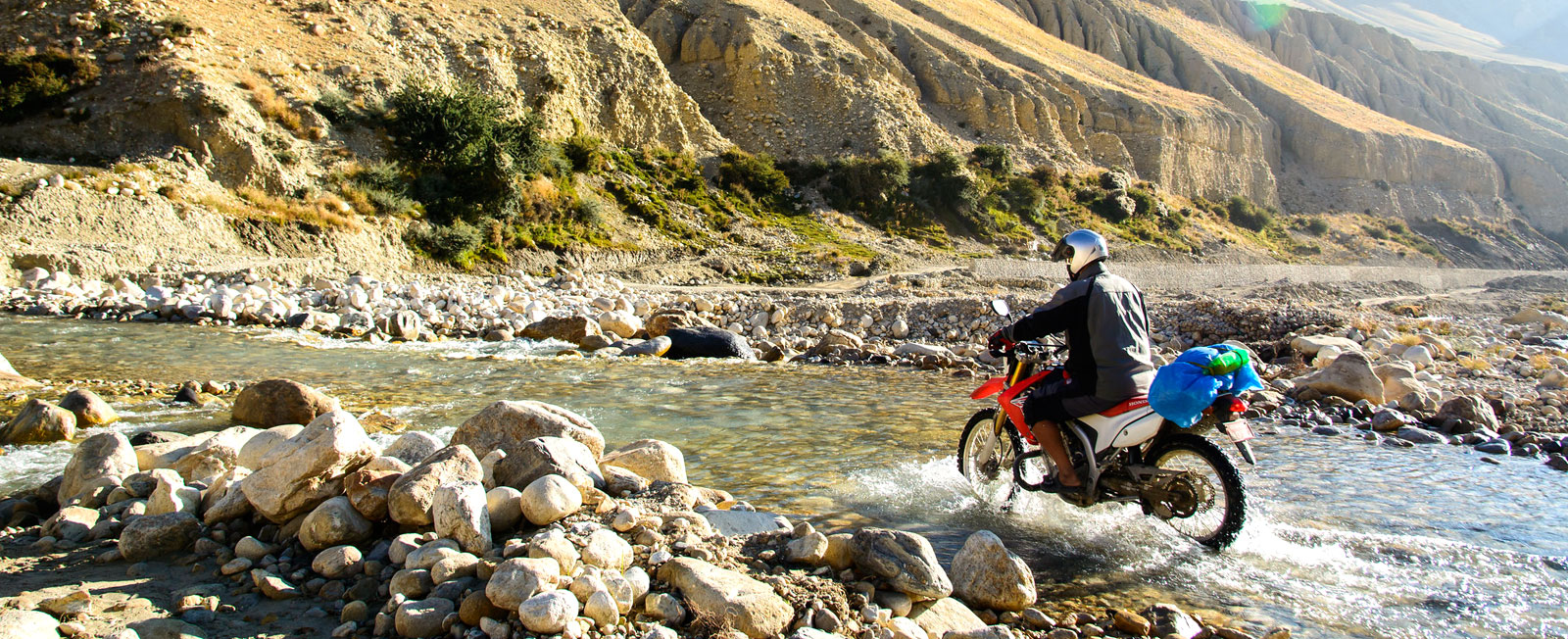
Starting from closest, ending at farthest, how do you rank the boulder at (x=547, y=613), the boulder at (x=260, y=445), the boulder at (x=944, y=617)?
the boulder at (x=547, y=613) < the boulder at (x=944, y=617) < the boulder at (x=260, y=445)

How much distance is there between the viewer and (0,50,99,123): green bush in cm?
2378

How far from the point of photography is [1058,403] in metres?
5.11

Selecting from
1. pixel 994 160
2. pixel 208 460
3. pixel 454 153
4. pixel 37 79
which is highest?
pixel 994 160

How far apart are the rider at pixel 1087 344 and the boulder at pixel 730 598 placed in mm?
2369

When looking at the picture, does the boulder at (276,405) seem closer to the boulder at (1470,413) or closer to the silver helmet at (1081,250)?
the silver helmet at (1081,250)

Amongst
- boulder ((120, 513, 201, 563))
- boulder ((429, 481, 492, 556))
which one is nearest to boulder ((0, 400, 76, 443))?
boulder ((120, 513, 201, 563))

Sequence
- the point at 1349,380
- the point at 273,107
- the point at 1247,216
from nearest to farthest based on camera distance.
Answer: the point at 1349,380, the point at 273,107, the point at 1247,216

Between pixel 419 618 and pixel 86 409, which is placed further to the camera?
pixel 86 409

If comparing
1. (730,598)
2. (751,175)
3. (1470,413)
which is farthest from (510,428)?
(751,175)

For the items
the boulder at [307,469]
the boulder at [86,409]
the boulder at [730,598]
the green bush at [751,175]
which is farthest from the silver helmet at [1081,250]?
the green bush at [751,175]

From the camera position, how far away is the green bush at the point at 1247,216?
66.9 meters

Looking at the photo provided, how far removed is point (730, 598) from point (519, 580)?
86cm

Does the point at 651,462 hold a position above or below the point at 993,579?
below

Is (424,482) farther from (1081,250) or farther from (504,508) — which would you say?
(1081,250)
